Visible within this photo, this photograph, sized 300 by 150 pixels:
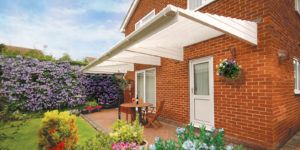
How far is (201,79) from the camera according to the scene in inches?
320

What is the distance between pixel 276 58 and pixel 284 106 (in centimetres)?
180

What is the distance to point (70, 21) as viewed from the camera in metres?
24.5

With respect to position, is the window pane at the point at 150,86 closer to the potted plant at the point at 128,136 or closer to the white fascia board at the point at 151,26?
the white fascia board at the point at 151,26

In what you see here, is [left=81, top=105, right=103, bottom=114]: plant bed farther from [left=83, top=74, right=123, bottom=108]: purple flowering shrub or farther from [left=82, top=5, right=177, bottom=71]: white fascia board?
[left=82, top=5, right=177, bottom=71]: white fascia board

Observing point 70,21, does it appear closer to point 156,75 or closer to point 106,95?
point 106,95

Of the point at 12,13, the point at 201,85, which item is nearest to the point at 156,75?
the point at 201,85

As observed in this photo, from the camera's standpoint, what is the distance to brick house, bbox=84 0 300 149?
5.46 m

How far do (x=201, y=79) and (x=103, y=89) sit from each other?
1075cm

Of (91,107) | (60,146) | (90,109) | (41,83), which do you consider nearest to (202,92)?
(60,146)

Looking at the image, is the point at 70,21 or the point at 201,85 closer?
the point at 201,85

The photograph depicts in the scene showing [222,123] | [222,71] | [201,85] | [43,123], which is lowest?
[222,123]

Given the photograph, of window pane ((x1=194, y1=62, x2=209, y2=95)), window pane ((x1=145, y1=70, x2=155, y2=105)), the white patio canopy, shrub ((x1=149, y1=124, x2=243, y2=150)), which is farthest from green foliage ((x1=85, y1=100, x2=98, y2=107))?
shrub ((x1=149, y1=124, x2=243, y2=150))

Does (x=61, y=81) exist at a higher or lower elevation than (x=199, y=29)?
lower

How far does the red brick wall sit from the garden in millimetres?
2065
